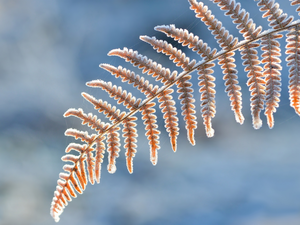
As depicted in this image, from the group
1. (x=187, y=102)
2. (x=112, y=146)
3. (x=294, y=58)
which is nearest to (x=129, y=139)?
(x=112, y=146)

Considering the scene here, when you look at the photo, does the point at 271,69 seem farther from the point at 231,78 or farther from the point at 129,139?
the point at 129,139

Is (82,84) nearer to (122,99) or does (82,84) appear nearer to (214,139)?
(122,99)

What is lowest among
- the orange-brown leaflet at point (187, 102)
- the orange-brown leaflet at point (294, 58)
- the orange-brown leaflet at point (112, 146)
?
the orange-brown leaflet at point (112, 146)

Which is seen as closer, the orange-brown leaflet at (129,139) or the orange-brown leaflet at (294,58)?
the orange-brown leaflet at (294,58)

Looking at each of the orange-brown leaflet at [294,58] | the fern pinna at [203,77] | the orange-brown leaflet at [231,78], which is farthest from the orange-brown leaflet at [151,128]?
the orange-brown leaflet at [294,58]

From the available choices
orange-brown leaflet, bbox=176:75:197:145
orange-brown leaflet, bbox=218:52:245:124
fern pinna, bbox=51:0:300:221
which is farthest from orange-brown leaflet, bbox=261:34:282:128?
orange-brown leaflet, bbox=176:75:197:145

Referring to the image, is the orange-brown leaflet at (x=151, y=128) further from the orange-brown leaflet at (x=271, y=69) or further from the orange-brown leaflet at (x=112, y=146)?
the orange-brown leaflet at (x=271, y=69)

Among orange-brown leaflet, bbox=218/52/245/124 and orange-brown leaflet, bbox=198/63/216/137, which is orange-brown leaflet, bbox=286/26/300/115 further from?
orange-brown leaflet, bbox=198/63/216/137

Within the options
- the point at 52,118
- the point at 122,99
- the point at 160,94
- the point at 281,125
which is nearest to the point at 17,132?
the point at 52,118
